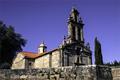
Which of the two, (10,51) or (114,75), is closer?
(114,75)

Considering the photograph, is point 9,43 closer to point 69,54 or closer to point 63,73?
point 69,54

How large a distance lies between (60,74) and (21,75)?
5.65 ft

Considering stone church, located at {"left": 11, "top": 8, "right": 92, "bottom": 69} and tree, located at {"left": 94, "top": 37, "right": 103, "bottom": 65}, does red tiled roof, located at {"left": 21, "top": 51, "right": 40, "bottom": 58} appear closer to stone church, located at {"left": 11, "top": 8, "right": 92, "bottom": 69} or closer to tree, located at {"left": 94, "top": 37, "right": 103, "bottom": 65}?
stone church, located at {"left": 11, "top": 8, "right": 92, "bottom": 69}

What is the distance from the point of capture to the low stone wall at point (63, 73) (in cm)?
1078

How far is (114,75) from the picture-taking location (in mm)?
11125

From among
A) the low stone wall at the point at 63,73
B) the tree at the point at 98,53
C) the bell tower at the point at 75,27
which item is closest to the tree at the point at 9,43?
the bell tower at the point at 75,27

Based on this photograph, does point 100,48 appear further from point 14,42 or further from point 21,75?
point 21,75

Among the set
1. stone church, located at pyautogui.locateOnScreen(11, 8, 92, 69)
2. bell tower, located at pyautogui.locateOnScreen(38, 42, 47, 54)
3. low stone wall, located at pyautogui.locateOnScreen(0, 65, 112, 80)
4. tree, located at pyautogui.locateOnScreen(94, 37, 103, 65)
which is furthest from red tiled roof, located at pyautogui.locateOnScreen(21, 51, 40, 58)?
low stone wall, located at pyautogui.locateOnScreen(0, 65, 112, 80)

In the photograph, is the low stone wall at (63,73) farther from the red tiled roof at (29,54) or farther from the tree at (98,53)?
the red tiled roof at (29,54)

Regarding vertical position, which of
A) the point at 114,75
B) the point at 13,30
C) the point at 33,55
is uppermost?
the point at 13,30

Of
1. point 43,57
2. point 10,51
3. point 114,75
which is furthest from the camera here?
point 43,57

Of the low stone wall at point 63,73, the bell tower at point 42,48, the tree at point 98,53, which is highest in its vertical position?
the bell tower at point 42,48

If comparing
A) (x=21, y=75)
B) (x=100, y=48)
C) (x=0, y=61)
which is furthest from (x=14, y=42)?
(x=21, y=75)

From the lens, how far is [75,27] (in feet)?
165
